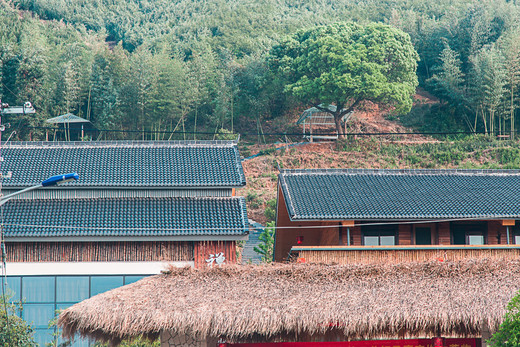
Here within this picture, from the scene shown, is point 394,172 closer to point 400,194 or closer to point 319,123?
point 400,194

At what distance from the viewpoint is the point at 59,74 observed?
3978 centimetres

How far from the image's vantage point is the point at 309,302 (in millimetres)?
10711

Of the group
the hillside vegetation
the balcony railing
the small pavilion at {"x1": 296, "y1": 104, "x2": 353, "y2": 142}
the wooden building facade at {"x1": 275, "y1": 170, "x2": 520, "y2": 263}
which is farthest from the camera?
the small pavilion at {"x1": 296, "y1": 104, "x2": 353, "y2": 142}

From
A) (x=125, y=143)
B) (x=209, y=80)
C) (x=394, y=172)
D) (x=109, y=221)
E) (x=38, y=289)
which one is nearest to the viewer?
(x=38, y=289)

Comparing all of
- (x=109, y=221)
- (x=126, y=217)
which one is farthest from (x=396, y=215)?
(x=109, y=221)

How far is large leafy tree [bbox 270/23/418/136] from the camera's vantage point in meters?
36.3

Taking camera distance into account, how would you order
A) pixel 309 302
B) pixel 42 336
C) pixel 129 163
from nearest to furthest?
pixel 309 302 < pixel 42 336 < pixel 129 163

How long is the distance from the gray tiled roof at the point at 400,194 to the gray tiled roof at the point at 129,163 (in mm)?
2386

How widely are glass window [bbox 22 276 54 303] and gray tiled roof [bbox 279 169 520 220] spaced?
6598mm

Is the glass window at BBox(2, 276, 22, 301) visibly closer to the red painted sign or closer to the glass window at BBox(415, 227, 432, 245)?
the red painted sign

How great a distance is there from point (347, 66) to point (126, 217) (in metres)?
20.8

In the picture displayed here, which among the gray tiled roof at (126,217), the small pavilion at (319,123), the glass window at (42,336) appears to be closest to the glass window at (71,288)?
the glass window at (42,336)

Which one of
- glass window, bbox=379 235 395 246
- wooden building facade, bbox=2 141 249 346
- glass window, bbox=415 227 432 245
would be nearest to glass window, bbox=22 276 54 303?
wooden building facade, bbox=2 141 249 346

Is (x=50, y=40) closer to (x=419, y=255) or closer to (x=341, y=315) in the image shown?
(x=419, y=255)
